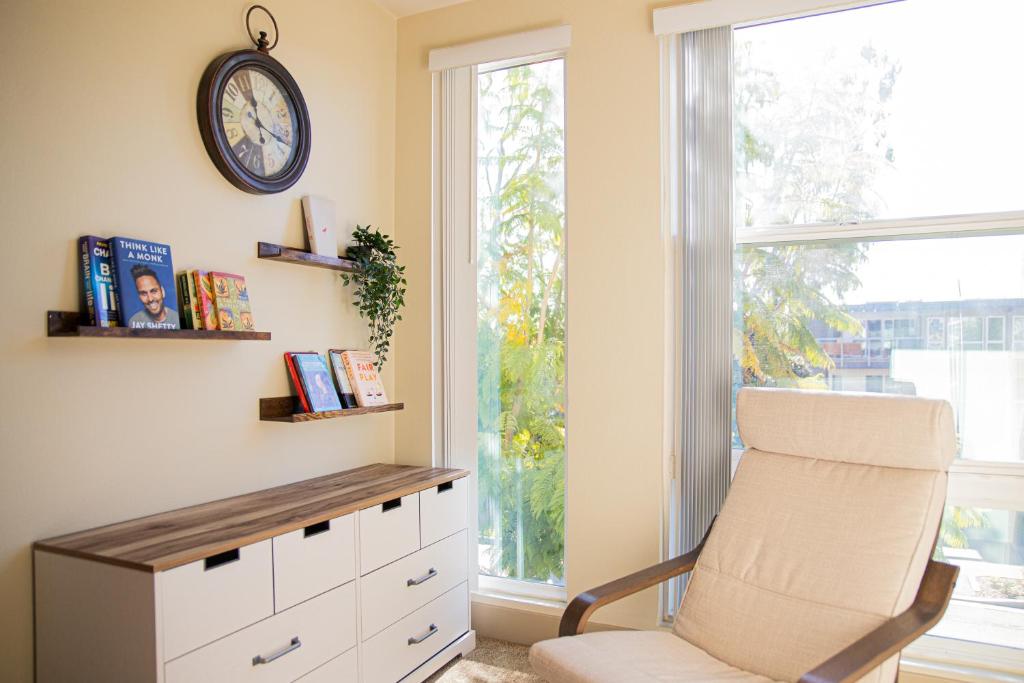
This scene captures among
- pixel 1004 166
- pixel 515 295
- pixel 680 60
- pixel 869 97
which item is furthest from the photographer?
pixel 515 295

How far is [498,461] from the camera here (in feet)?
9.60

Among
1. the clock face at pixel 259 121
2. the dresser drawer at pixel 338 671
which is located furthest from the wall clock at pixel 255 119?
the dresser drawer at pixel 338 671

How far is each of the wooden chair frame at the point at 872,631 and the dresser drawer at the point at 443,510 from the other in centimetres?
73

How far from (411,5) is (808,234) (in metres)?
1.98

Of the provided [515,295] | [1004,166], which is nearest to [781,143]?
[1004,166]

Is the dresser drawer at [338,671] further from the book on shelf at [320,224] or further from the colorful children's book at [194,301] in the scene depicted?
the book on shelf at [320,224]

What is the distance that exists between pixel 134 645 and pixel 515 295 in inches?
73.7

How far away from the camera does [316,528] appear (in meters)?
1.95

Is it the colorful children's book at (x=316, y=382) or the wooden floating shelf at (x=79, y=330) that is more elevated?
the wooden floating shelf at (x=79, y=330)

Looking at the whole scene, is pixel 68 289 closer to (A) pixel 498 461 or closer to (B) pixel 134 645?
(B) pixel 134 645

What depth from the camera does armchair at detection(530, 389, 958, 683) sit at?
5.74 feet

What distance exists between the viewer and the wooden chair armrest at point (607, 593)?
1.88 meters

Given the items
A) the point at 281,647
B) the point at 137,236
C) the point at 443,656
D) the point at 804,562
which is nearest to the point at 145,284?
the point at 137,236

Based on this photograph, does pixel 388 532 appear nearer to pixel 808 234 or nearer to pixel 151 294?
pixel 151 294
